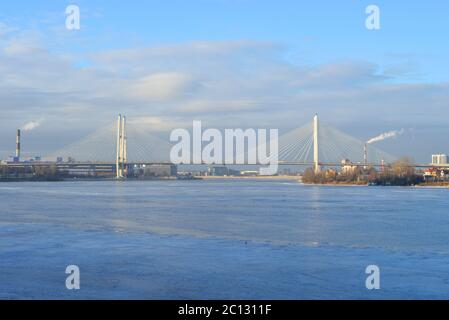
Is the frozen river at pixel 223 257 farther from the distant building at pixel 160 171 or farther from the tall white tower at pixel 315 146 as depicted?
the distant building at pixel 160 171

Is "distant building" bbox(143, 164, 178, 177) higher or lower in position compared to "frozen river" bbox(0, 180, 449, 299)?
higher

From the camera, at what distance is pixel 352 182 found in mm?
51969

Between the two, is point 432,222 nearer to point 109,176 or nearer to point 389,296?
point 389,296

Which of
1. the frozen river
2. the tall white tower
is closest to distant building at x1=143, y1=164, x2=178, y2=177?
the tall white tower

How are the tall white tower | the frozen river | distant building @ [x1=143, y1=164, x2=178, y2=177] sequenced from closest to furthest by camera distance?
the frozen river < the tall white tower < distant building @ [x1=143, y1=164, x2=178, y2=177]

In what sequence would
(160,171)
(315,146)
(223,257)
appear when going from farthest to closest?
(160,171), (315,146), (223,257)

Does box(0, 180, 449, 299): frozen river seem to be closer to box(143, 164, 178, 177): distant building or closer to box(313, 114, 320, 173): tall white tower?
box(313, 114, 320, 173): tall white tower

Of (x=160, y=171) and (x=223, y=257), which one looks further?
(x=160, y=171)

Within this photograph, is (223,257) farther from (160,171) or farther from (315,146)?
(160,171)

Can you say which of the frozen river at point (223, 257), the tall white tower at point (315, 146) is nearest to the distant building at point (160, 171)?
the tall white tower at point (315, 146)

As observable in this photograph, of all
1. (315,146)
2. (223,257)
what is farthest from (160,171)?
(223,257)

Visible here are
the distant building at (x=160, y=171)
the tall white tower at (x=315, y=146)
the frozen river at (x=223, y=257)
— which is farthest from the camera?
the distant building at (x=160, y=171)

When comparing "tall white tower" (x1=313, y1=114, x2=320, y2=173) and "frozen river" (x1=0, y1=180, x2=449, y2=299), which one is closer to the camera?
"frozen river" (x1=0, y1=180, x2=449, y2=299)
